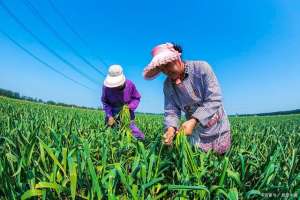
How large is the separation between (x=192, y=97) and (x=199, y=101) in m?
0.07

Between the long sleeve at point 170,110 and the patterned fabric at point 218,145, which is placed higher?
the long sleeve at point 170,110

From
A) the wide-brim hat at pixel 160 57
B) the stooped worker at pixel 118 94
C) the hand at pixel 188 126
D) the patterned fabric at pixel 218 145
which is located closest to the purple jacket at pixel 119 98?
the stooped worker at pixel 118 94

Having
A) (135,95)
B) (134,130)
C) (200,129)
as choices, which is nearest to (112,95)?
(135,95)

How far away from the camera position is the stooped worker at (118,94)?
5.10 metres

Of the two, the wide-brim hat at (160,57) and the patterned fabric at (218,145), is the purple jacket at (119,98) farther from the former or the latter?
the wide-brim hat at (160,57)

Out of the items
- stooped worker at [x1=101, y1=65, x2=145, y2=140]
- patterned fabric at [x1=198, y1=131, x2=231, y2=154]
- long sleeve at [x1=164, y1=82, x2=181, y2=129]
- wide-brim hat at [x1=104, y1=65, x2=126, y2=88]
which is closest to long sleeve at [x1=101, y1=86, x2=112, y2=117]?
stooped worker at [x1=101, y1=65, x2=145, y2=140]

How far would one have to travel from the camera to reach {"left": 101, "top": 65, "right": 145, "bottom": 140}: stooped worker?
5102 mm

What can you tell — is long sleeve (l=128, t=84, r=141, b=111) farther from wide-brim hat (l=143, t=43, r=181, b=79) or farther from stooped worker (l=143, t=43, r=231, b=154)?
wide-brim hat (l=143, t=43, r=181, b=79)

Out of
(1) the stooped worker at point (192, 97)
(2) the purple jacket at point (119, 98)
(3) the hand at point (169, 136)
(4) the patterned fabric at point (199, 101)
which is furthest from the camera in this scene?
(2) the purple jacket at point (119, 98)

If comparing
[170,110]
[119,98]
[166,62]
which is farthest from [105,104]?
[166,62]

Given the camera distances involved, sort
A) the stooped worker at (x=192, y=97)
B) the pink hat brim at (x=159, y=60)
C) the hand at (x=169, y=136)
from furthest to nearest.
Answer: the stooped worker at (x=192, y=97)
the pink hat brim at (x=159, y=60)
the hand at (x=169, y=136)

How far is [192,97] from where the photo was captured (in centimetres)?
307

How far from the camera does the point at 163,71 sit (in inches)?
114

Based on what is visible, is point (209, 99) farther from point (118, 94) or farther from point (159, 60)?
point (118, 94)
